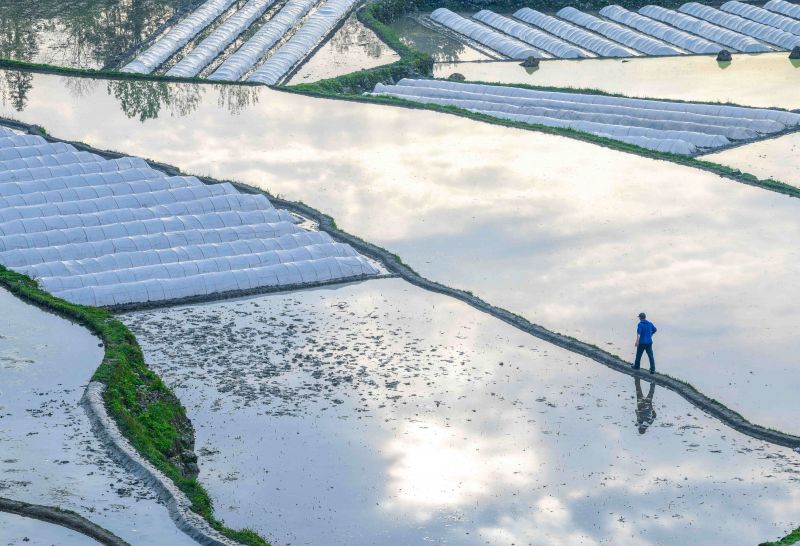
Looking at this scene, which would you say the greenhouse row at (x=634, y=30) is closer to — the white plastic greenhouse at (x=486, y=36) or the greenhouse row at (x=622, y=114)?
the white plastic greenhouse at (x=486, y=36)

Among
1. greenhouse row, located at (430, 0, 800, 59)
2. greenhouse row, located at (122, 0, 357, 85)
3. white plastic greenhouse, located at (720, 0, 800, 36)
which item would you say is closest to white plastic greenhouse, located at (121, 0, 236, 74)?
greenhouse row, located at (122, 0, 357, 85)

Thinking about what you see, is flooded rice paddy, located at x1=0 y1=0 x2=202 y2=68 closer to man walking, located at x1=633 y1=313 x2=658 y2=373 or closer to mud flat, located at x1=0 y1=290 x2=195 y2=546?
mud flat, located at x1=0 y1=290 x2=195 y2=546

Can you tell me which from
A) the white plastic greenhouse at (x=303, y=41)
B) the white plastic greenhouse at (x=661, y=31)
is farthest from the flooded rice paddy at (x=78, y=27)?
the white plastic greenhouse at (x=661, y=31)

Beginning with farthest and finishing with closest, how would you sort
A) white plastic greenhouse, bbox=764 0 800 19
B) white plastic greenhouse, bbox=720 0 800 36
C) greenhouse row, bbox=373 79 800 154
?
white plastic greenhouse, bbox=764 0 800 19, white plastic greenhouse, bbox=720 0 800 36, greenhouse row, bbox=373 79 800 154

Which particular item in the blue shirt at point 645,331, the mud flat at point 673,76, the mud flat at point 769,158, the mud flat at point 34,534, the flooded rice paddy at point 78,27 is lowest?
the mud flat at point 34,534

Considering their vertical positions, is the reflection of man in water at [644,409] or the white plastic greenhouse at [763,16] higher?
the white plastic greenhouse at [763,16]

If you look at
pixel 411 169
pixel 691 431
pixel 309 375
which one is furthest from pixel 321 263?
pixel 691 431
